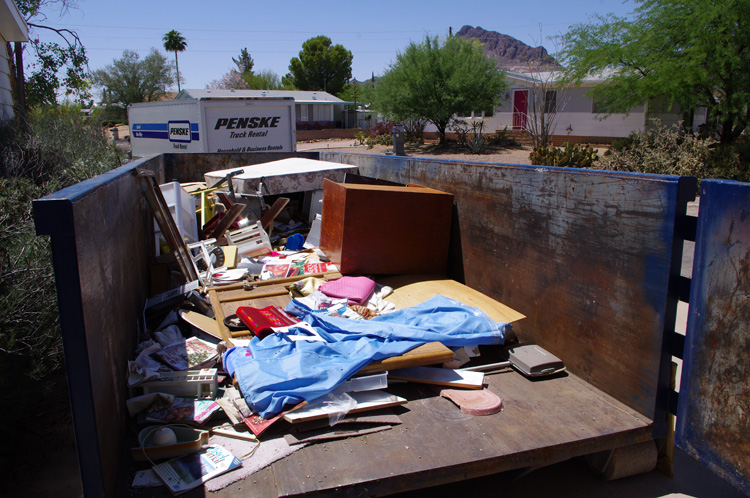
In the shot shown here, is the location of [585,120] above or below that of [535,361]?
above

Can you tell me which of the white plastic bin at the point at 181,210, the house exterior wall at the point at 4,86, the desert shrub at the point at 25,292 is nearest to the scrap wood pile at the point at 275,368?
the desert shrub at the point at 25,292

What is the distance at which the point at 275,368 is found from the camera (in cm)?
269

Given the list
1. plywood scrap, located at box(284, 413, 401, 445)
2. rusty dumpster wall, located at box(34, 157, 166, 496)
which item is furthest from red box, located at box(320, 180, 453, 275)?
plywood scrap, located at box(284, 413, 401, 445)

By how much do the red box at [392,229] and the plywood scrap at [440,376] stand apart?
1.59 m

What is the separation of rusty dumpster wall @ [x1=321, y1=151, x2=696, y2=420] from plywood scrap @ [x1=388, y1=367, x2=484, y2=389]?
1.96 ft

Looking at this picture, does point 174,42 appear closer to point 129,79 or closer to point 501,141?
point 129,79

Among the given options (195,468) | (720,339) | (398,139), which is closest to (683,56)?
(398,139)

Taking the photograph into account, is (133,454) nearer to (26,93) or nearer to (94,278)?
(94,278)

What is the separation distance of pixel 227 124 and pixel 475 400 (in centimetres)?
1043

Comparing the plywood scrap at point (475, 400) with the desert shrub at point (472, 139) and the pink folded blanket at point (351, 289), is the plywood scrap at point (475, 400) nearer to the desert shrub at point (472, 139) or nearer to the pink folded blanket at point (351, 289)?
the pink folded blanket at point (351, 289)

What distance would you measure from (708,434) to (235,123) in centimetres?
1121

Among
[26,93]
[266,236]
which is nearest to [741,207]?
[266,236]

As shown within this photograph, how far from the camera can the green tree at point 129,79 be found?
47.4m

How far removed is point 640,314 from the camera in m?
2.52
